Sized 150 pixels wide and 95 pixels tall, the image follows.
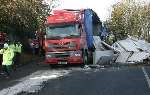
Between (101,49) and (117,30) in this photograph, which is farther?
(117,30)

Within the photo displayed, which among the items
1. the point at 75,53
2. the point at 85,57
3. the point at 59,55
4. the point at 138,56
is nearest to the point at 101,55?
the point at 85,57

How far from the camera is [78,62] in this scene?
2794cm

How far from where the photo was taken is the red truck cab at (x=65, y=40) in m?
27.5

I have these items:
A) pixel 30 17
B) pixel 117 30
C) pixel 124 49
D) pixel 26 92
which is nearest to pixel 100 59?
pixel 124 49

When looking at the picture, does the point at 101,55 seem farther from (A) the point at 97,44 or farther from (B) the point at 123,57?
(B) the point at 123,57

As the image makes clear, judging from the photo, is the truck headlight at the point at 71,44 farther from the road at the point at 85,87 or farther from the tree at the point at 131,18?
the tree at the point at 131,18

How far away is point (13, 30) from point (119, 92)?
83.1 feet

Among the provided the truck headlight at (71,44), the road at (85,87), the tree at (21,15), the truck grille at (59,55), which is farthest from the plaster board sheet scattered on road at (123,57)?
the road at (85,87)

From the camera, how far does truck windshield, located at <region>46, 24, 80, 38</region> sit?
2758cm

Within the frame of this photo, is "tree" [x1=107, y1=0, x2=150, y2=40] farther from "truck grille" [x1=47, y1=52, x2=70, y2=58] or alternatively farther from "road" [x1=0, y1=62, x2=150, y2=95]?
"road" [x1=0, y1=62, x2=150, y2=95]

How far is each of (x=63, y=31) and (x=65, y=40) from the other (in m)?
0.58

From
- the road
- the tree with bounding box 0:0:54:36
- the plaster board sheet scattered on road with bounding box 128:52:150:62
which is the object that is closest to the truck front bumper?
the tree with bounding box 0:0:54:36

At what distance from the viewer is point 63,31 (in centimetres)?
2770

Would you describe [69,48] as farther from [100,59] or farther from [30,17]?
[30,17]
